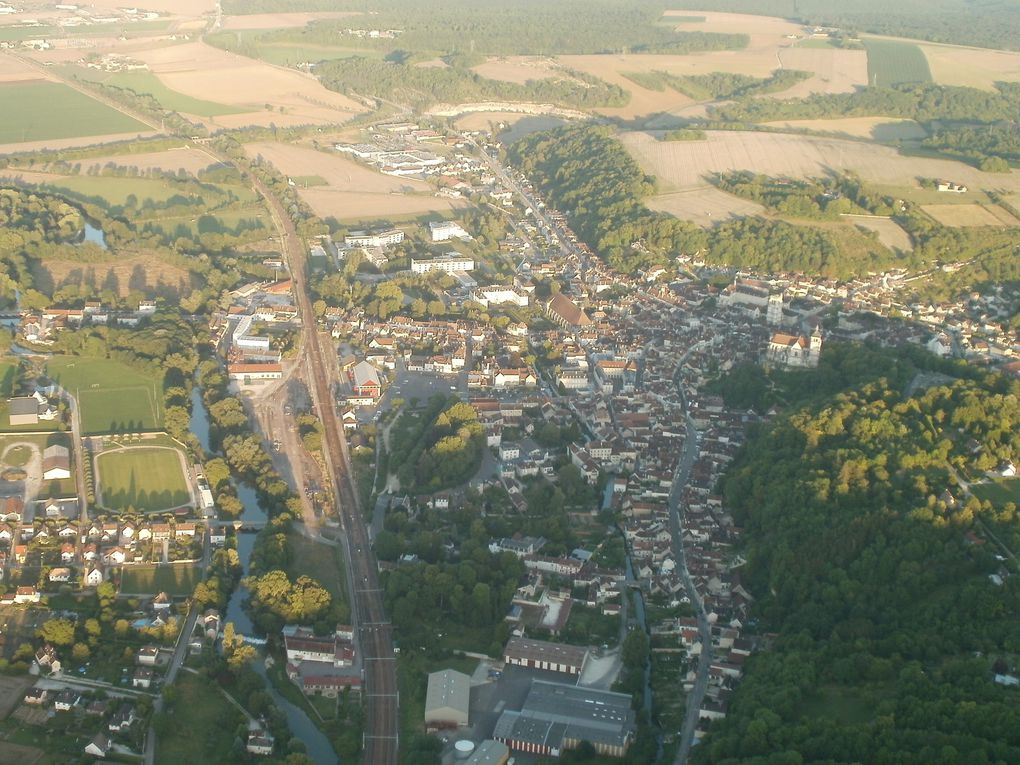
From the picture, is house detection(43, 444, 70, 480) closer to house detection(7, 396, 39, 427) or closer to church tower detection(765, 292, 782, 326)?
house detection(7, 396, 39, 427)

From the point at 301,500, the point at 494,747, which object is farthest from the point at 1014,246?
the point at 494,747

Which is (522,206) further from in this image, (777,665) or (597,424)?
(777,665)

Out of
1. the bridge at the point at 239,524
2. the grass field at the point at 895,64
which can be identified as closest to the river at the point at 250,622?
the bridge at the point at 239,524

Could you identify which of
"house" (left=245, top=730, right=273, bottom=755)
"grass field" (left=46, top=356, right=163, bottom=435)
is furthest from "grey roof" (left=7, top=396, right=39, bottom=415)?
"house" (left=245, top=730, right=273, bottom=755)

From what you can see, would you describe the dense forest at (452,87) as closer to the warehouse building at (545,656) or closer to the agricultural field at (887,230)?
the agricultural field at (887,230)

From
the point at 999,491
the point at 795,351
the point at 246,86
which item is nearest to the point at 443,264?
the point at 795,351

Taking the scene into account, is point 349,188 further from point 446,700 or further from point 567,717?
point 567,717
